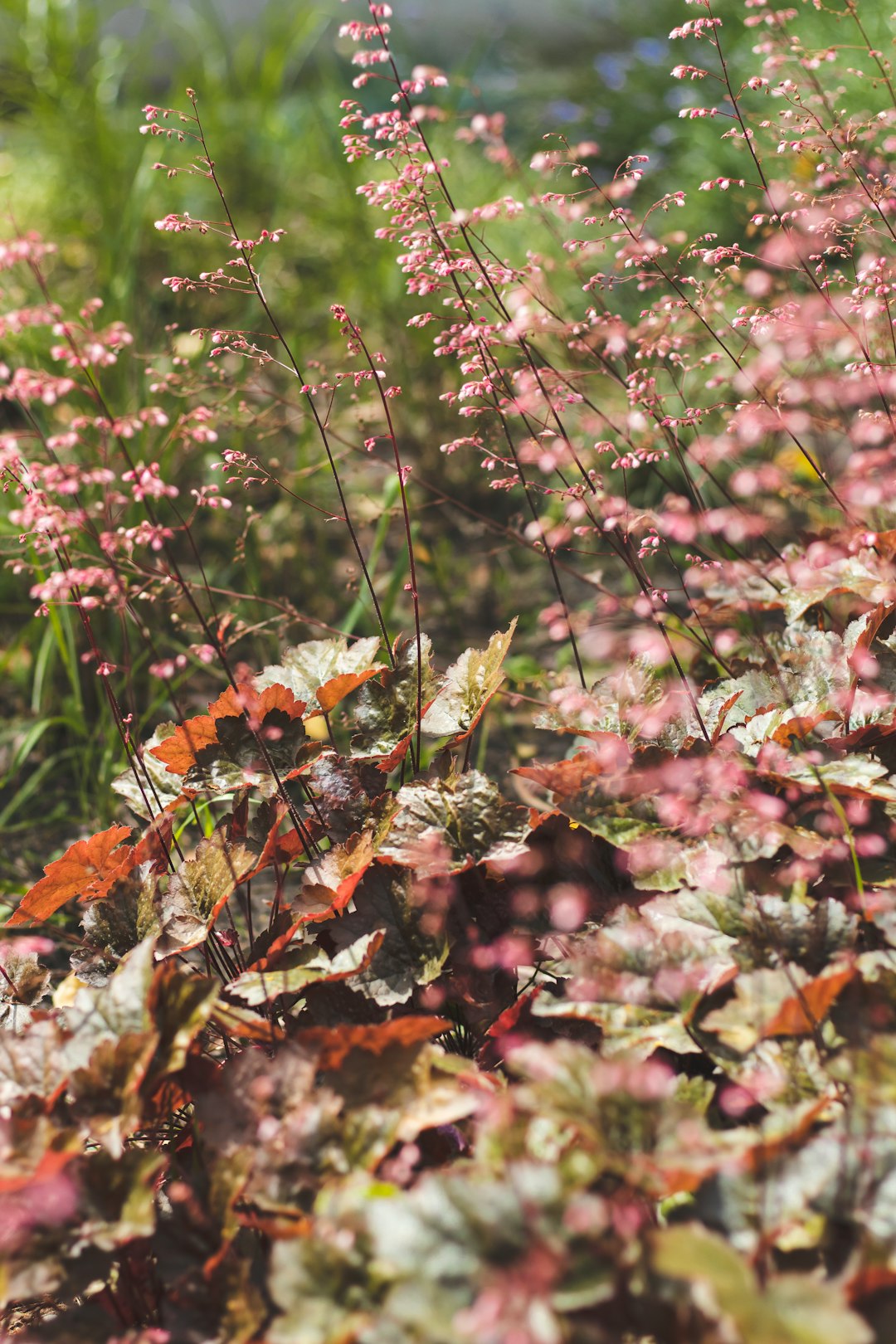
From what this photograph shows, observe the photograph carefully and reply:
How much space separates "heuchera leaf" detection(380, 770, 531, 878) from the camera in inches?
51.8

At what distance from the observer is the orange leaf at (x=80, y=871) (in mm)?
1524

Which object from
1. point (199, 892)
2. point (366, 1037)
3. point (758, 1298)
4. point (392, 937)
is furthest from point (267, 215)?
point (758, 1298)

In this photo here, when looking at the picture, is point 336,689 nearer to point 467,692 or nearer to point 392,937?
point 467,692

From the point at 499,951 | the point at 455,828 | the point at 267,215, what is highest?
the point at 267,215

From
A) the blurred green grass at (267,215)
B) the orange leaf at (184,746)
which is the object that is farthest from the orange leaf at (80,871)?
the blurred green grass at (267,215)

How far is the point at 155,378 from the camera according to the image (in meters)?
3.33

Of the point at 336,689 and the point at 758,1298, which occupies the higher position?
the point at 336,689

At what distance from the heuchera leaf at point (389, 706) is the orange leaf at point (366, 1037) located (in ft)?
1.68

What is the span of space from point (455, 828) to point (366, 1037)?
325 mm

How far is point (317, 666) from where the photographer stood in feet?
5.74

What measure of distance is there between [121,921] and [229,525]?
2395 mm

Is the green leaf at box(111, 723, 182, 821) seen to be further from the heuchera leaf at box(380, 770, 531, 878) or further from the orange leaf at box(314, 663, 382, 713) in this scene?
the heuchera leaf at box(380, 770, 531, 878)

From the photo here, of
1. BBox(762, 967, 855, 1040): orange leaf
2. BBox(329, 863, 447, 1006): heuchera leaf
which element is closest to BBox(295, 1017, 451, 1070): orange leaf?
BBox(329, 863, 447, 1006): heuchera leaf

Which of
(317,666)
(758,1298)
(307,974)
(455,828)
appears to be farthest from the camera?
(317,666)
